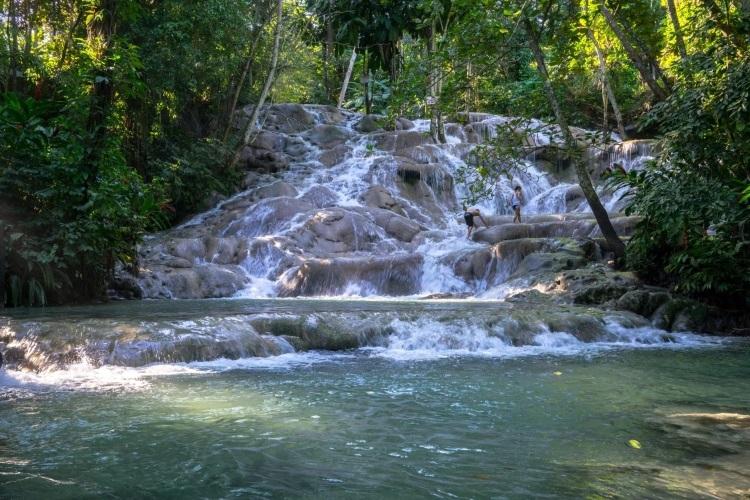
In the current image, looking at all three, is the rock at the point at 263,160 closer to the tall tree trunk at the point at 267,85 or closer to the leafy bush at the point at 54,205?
the tall tree trunk at the point at 267,85

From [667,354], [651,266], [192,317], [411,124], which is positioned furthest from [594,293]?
[411,124]

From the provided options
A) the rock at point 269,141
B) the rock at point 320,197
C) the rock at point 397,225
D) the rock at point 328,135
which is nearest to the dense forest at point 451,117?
the rock at point 397,225

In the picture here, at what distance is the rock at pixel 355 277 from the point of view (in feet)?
47.8

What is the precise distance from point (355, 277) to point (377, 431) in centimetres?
1036

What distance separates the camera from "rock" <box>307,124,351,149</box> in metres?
26.5

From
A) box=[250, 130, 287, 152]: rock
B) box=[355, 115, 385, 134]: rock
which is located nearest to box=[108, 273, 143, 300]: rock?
box=[250, 130, 287, 152]: rock

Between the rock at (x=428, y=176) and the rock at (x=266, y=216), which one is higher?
the rock at (x=428, y=176)

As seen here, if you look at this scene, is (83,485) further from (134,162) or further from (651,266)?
(134,162)

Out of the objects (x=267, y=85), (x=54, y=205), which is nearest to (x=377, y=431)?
(x=54, y=205)

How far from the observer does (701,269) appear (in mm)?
10023

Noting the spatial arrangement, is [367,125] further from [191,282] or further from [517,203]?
[191,282]

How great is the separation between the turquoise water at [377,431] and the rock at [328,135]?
66.5 feet

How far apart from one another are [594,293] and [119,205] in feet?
27.0

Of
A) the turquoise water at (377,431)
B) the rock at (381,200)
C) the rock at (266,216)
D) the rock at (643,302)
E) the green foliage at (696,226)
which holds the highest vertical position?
the rock at (381,200)
